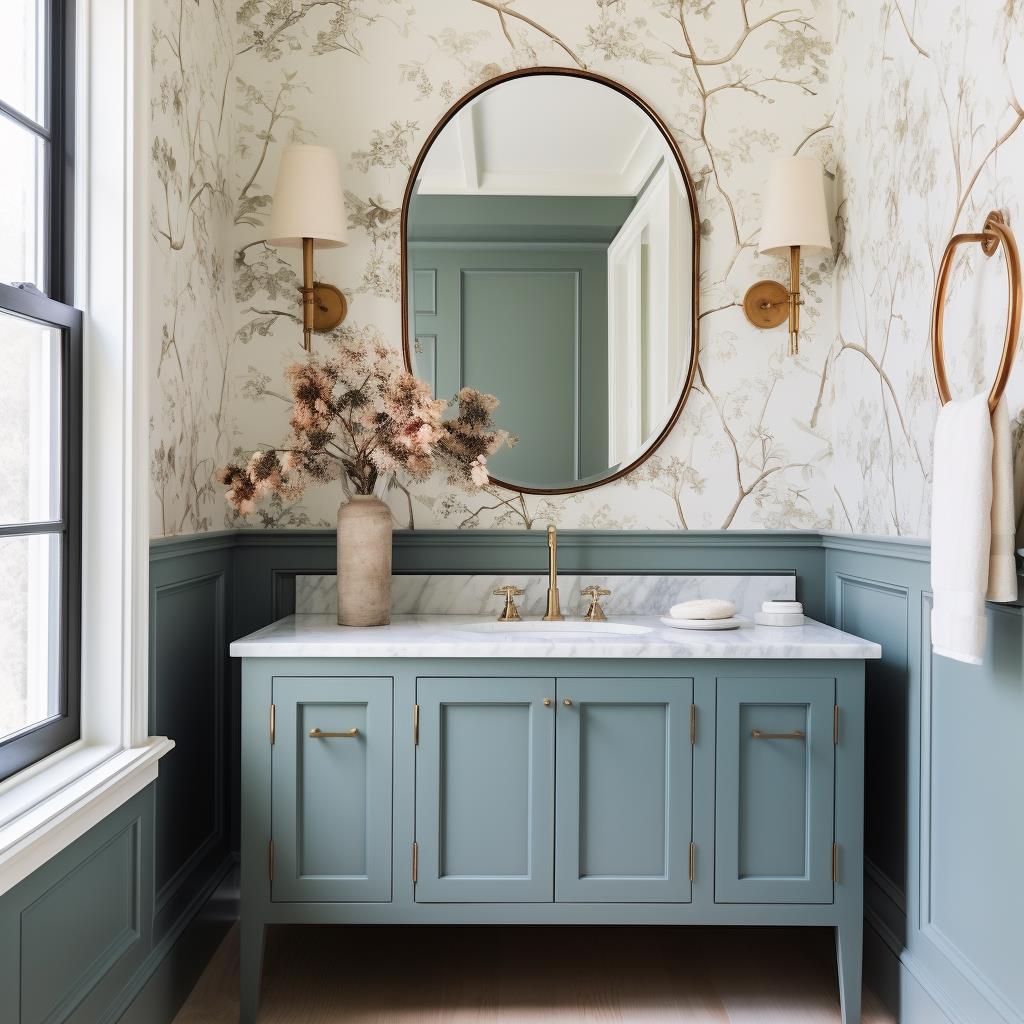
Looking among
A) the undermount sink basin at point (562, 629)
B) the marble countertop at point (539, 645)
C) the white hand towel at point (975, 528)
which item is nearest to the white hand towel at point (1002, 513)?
the white hand towel at point (975, 528)

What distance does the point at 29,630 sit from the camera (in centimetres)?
156

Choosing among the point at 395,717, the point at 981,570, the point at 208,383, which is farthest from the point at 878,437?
the point at 208,383

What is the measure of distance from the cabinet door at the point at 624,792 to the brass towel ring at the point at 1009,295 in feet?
2.59

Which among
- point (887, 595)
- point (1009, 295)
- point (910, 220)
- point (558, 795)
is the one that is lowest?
point (558, 795)

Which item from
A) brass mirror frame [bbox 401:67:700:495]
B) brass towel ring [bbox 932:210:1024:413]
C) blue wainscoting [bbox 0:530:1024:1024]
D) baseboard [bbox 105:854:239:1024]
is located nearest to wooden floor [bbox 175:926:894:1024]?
baseboard [bbox 105:854:239:1024]

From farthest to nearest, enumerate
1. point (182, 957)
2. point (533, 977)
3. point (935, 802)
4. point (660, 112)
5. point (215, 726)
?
point (660, 112) → point (215, 726) → point (533, 977) → point (182, 957) → point (935, 802)

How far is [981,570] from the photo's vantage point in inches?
58.0

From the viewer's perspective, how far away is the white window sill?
128 cm

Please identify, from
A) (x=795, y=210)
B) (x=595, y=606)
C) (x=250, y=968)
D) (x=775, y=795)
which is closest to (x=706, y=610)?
(x=595, y=606)

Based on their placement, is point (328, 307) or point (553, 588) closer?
point (553, 588)

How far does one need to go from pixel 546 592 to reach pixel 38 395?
1299 millimetres

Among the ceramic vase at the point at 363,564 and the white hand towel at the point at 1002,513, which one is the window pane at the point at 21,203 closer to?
the ceramic vase at the point at 363,564

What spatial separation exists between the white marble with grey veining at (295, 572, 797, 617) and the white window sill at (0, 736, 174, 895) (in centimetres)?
71

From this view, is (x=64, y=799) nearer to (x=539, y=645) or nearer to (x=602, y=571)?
(x=539, y=645)
